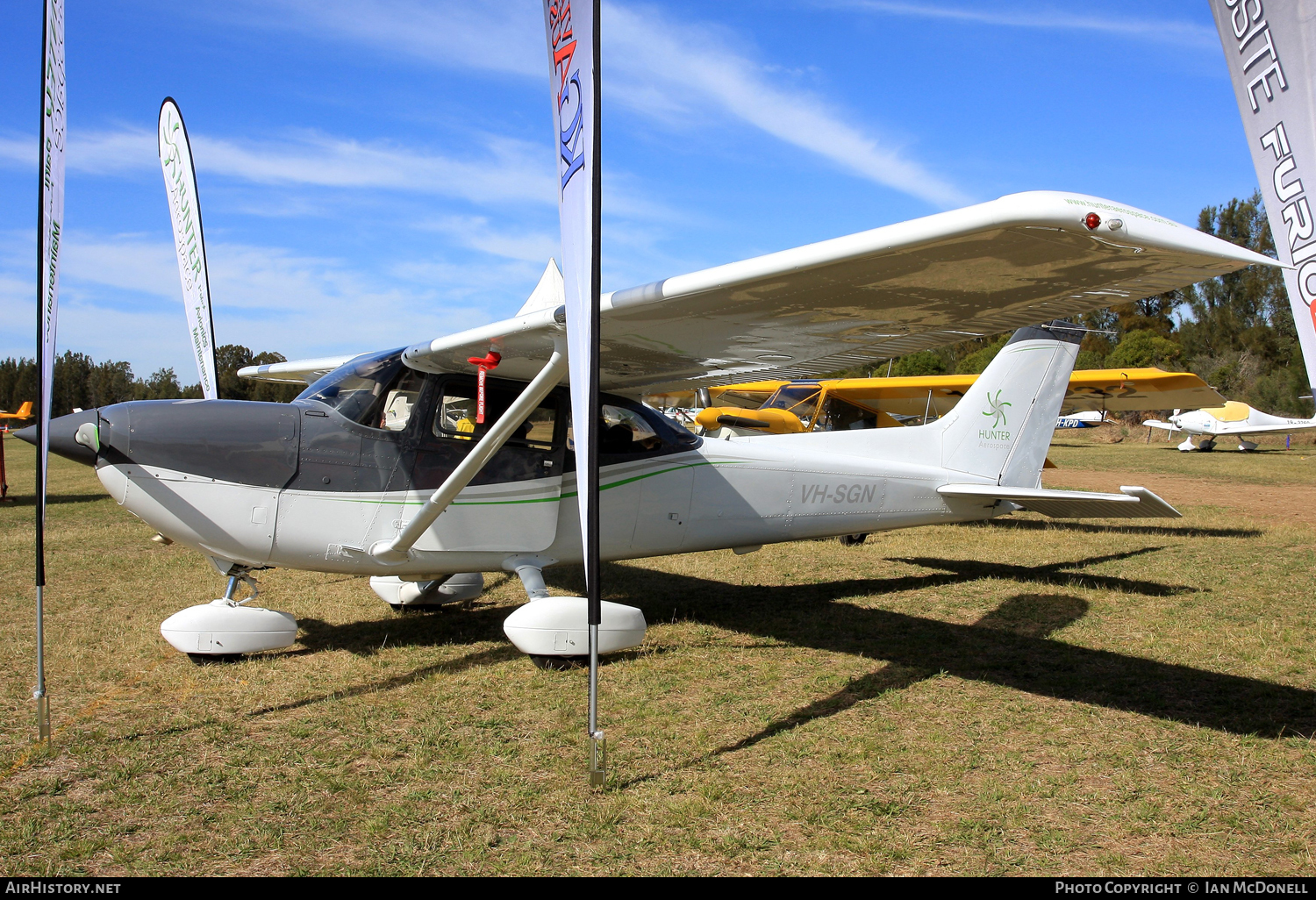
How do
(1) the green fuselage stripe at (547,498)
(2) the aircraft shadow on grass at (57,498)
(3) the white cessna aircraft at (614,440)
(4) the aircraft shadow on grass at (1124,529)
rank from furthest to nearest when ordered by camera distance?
(2) the aircraft shadow on grass at (57,498) < (4) the aircraft shadow on grass at (1124,529) < (1) the green fuselage stripe at (547,498) < (3) the white cessna aircraft at (614,440)

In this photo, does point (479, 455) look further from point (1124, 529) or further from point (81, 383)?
point (81, 383)

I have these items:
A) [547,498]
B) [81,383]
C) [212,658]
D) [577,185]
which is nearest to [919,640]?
[547,498]

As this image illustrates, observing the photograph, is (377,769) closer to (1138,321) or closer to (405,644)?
(405,644)

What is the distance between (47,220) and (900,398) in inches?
649

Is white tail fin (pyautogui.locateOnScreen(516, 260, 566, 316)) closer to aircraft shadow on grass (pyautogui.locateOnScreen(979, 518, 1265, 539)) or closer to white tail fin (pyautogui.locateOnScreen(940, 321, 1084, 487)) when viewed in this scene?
white tail fin (pyautogui.locateOnScreen(940, 321, 1084, 487))

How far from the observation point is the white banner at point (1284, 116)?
2285mm

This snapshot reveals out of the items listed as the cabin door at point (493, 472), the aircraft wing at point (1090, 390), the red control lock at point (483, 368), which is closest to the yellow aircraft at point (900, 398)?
the aircraft wing at point (1090, 390)

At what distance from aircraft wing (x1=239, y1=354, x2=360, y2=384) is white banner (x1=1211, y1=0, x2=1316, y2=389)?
293 inches

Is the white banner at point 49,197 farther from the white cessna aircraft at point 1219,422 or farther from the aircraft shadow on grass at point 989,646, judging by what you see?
the white cessna aircraft at point 1219,422

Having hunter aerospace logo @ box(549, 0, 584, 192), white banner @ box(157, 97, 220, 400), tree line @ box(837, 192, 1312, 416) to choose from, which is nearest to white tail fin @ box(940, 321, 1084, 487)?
hunter aerospace logo @ box(549, 0, 584, 192)

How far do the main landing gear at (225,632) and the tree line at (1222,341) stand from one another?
37659mm

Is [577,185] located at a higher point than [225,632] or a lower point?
higher

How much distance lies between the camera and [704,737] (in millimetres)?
3916
